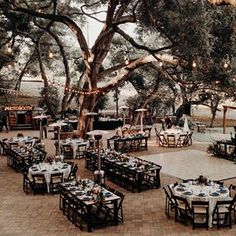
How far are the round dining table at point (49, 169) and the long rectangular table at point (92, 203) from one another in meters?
2.01

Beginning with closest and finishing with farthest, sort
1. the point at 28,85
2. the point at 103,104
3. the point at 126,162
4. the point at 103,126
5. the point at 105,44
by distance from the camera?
1. the point at 126,162
2. the point at 105,44
3. the point at 103,126
4. the point at 103,104
5. the point at 28,85

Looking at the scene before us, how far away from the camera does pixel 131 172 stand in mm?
12258

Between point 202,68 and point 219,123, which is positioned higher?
point 202,68

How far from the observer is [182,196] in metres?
9.75

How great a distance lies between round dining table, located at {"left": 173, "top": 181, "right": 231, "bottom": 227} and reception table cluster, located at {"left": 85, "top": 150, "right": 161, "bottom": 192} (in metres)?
1.95

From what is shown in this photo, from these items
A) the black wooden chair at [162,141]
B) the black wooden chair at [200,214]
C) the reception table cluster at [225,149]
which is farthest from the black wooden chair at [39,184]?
the black wooden chair at [162,141]

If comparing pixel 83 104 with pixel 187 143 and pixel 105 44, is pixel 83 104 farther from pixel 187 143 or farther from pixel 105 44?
pixel 187 143

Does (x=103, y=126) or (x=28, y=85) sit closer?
(x=103, y=126)

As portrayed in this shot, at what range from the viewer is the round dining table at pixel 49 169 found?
12.1 meters

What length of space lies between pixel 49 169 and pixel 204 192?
4773 mm

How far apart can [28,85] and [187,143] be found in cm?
2165

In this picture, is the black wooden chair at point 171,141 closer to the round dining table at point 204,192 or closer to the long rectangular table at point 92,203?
the round dining table at point 204,192

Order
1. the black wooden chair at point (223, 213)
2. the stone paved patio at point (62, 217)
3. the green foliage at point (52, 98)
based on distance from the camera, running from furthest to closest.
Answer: the green foliage at point (52, 98), the black wooden chair at point (223, 213), the stone paved patio at point (62, 217)

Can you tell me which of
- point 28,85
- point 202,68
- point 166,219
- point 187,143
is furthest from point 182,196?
point 28,85
